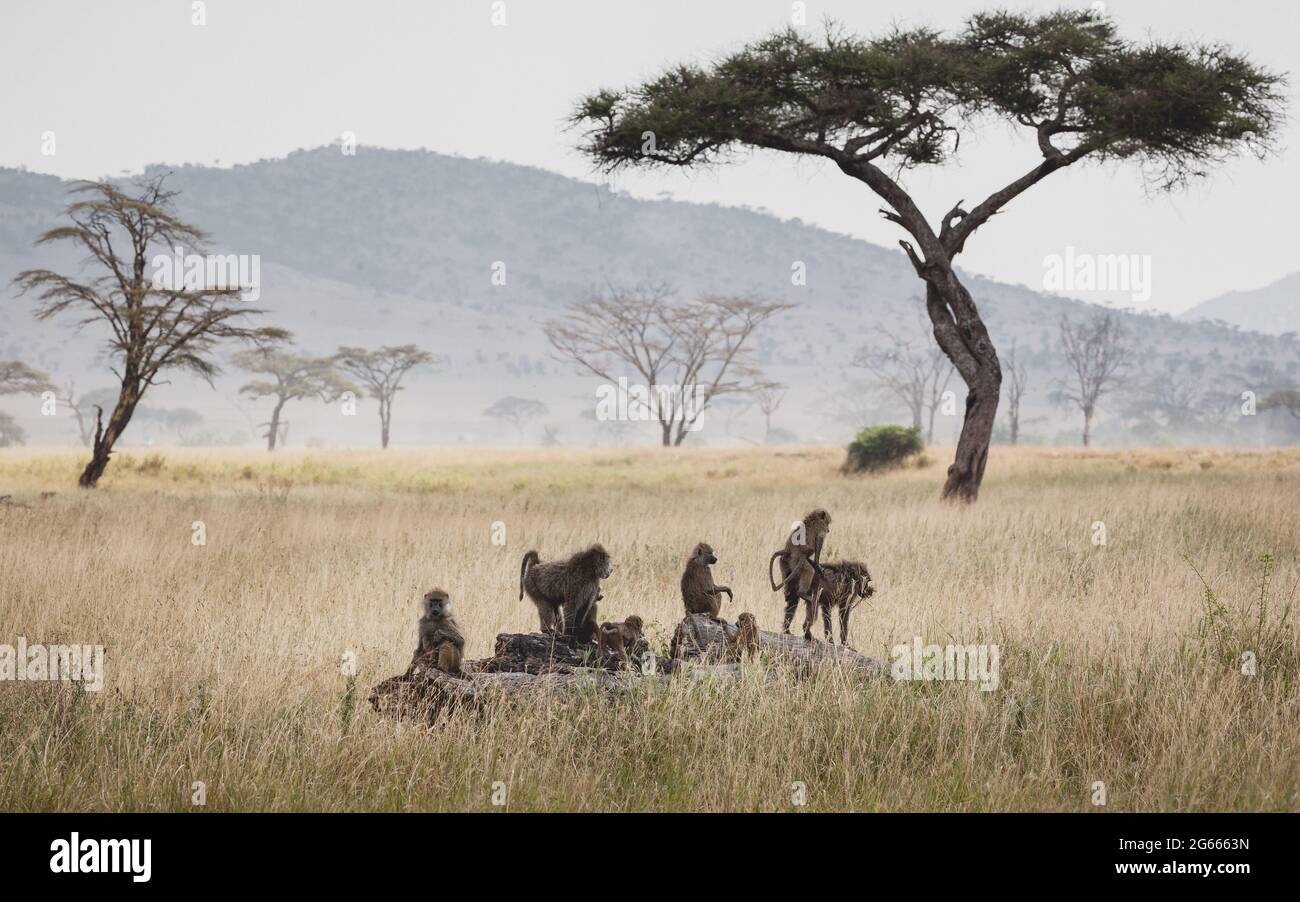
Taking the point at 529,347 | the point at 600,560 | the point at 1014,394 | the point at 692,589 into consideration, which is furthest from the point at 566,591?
the point at 529,347

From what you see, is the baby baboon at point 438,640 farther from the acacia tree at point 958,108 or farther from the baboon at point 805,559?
the acacia tree at point 958,108

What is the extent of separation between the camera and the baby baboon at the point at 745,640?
6.12 m

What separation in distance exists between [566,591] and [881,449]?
23.4 metres

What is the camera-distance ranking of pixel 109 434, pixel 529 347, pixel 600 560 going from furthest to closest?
pixel 529 347
pixel 109 434
pixel 600 560

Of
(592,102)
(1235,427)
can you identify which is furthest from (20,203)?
(592,102)

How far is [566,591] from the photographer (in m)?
6.11

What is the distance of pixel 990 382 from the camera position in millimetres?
18062

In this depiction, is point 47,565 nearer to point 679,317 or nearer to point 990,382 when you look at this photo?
point 990,382

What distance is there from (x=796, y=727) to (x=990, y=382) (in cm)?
1406

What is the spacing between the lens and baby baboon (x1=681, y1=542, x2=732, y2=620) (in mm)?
6352

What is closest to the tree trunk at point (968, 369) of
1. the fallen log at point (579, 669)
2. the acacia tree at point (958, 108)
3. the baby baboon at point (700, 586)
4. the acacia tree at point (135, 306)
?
the acacia tree at point (958, 108)

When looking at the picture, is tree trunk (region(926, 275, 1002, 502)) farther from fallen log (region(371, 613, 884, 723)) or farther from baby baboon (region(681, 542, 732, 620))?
fallen log (region(371, 613, 884, 723))

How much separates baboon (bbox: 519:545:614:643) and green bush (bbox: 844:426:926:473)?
73.9ft

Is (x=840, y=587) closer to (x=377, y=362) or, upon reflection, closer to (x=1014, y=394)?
(x=377, y=362)
